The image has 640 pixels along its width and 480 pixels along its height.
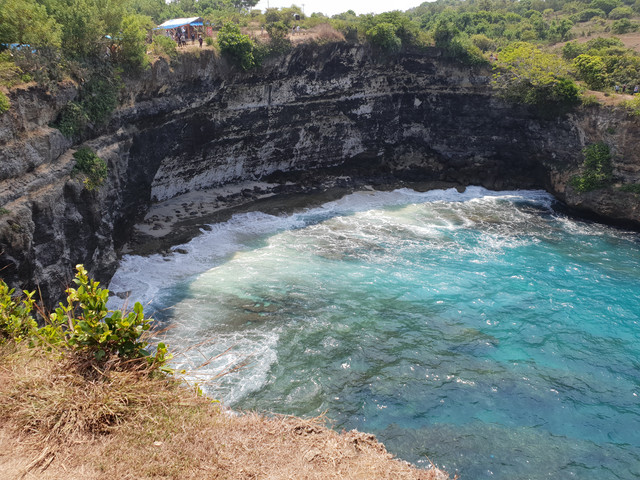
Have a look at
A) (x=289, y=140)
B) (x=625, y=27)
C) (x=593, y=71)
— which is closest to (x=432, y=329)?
(x=289, y=140)

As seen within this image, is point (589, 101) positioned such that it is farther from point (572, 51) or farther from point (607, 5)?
point (607, 5)

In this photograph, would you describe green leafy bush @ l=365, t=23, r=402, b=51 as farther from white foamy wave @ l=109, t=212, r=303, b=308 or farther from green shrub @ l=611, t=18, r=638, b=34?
green shrub @ l=611, t=18, r=638, b=34

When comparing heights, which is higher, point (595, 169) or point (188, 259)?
point (595, 169)

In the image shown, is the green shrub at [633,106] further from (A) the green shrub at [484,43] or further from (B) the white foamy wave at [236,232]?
(A) the green shrub at [484,43]

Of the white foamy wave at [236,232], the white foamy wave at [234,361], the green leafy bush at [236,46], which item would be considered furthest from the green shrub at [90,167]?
the green leafy bush at [236,46]

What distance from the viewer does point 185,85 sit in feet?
97.9

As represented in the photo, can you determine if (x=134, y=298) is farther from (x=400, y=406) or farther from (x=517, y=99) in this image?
(x=517, y=99)

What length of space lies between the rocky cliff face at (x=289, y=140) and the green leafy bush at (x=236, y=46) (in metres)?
1.12

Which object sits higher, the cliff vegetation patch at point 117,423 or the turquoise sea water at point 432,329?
the cliff vegetation patch at point 117,423

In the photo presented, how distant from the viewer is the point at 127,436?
7988 millimetres

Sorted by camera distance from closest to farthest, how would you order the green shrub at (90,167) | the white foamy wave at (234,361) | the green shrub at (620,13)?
1. the white foamy wave at (234,361)
2. the green shrub at (90,167)
3. the green shrub at (620,13)

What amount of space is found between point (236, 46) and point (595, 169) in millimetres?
27844

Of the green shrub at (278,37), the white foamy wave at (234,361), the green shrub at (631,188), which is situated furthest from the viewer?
the green shrub at (278,37)

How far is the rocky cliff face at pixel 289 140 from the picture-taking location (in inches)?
722
